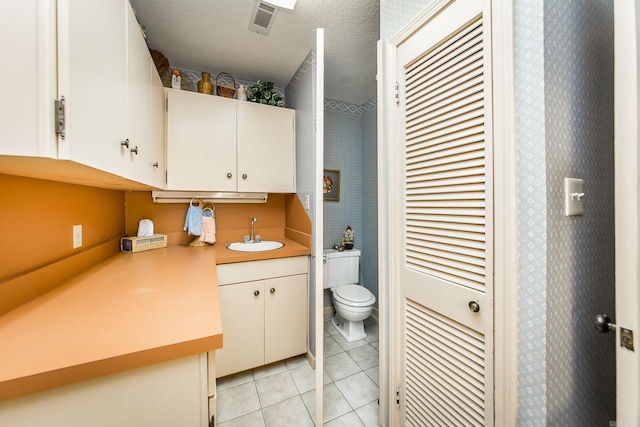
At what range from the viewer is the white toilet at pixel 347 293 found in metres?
2.08

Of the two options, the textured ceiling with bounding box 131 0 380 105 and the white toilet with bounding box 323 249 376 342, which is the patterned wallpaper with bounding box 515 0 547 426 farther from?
the white toilet with bounding box 323 249 376 342

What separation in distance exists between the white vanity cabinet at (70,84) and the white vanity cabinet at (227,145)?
2.67ft

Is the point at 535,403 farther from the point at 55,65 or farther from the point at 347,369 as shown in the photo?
the point at 55,65

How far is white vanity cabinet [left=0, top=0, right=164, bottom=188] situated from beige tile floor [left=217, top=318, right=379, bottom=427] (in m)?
1.45

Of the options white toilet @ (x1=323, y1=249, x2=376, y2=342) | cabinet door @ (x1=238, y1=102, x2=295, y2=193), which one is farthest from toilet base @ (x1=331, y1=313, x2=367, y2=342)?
cabinet door @ (x1=238, y1=102, x2=295, y2=193)

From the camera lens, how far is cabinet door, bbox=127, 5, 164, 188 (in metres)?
1.02

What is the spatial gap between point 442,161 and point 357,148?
1917 millimetres

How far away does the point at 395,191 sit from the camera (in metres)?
1.18

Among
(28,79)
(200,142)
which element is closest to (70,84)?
(28,79)

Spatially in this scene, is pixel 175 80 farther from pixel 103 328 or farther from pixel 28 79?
pixel 103 328

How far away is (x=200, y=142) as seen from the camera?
6.04 ft

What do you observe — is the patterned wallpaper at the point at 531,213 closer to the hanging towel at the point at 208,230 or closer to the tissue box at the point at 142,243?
the hanging towel at the point at 208,230

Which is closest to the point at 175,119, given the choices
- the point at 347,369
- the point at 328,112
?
the point at 328,112

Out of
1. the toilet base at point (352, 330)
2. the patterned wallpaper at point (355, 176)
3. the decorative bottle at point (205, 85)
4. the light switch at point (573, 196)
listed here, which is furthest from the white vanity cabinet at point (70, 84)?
the toilet base at point (352, 330)
